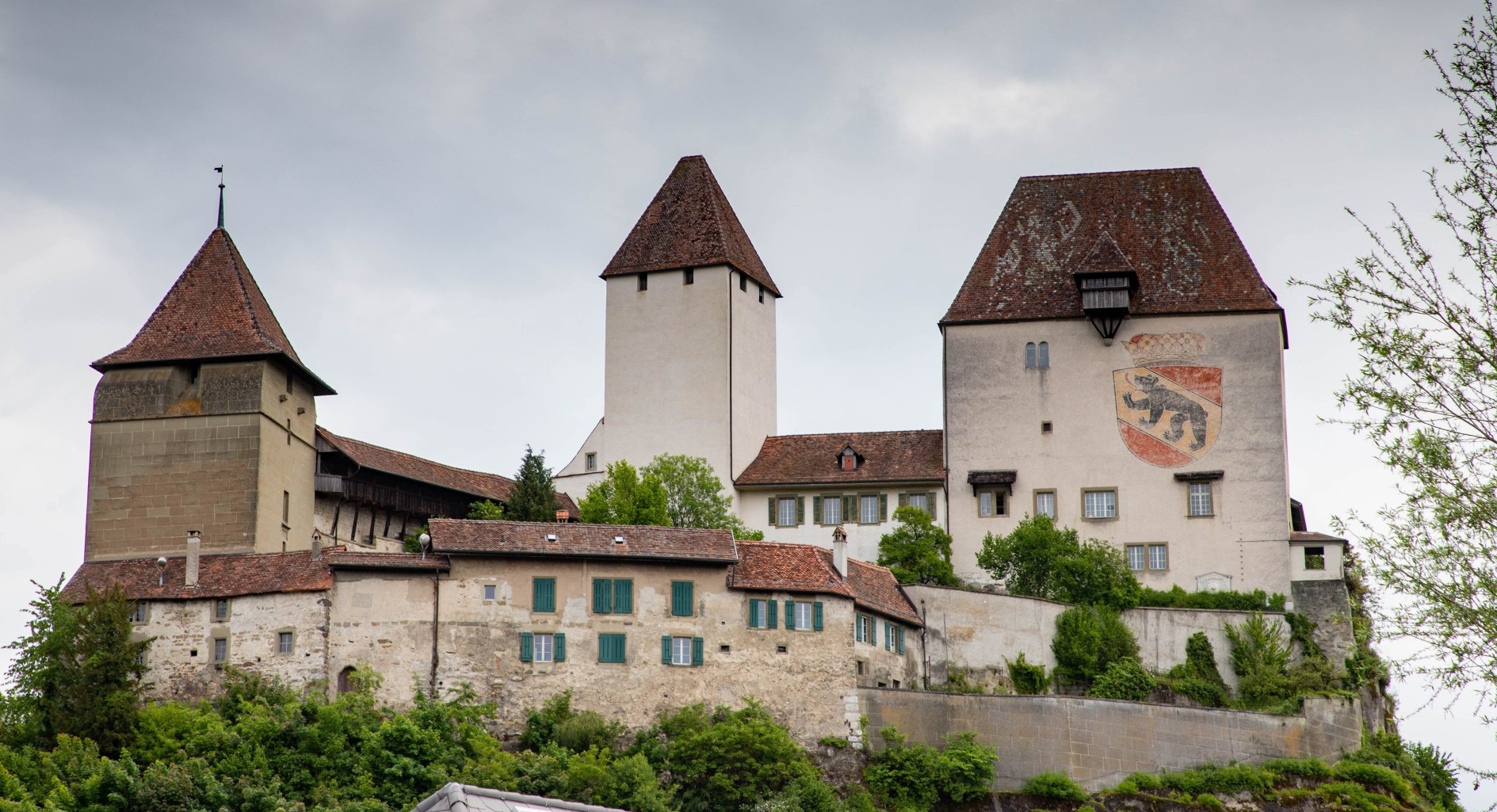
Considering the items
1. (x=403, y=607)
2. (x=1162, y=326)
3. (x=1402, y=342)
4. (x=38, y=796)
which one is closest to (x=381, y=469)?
(x=403, y=607)

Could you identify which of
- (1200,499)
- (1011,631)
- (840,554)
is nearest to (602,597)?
(840,554)

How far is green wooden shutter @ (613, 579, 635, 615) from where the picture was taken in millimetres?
52812

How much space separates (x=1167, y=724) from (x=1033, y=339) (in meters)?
16.4

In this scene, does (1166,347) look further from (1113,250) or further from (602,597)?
(602,597)

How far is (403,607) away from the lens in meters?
52.1

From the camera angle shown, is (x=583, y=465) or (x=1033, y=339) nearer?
(x=1033, y=339)

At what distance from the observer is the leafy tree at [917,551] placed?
60.6 m

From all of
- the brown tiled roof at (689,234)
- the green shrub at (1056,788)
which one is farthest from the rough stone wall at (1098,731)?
the brown tiled roof at (689,234)

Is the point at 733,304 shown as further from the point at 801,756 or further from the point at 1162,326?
the point at 801,756

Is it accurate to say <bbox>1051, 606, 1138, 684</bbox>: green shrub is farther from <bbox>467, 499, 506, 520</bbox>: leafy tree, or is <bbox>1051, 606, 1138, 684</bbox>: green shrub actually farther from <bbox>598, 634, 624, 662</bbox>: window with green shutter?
<bbox>467, 499, 506, 520</bbox>: leafy tree

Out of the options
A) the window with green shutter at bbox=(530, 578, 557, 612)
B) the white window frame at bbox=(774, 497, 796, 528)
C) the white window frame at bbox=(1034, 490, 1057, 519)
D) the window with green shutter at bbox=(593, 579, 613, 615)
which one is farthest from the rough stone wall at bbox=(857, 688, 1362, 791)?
the white window frame at bbox=(774, 497, 796, 528)

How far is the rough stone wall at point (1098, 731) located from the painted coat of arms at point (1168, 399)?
12.0 meters

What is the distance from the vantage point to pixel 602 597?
52906 mm

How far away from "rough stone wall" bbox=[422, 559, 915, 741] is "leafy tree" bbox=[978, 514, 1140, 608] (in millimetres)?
8529
